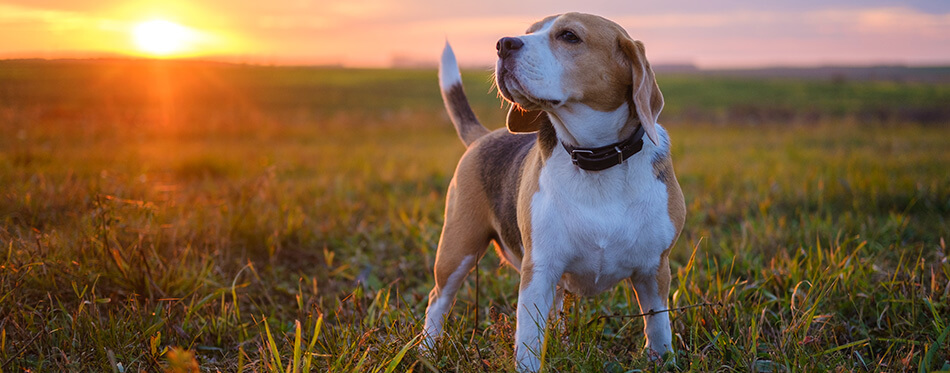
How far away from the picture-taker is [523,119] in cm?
306

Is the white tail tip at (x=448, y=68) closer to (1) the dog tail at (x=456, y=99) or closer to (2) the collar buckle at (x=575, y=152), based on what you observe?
(1) the dog tail at (x=456, y=99)

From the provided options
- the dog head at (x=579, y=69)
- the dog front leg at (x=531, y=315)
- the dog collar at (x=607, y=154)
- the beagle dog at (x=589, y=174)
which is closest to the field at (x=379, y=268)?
the dog front leg at (x=531, y=315)

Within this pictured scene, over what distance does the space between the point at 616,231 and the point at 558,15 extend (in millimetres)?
997

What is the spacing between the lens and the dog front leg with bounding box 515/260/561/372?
2689 mm

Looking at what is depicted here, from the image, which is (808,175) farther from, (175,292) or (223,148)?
(223,148)

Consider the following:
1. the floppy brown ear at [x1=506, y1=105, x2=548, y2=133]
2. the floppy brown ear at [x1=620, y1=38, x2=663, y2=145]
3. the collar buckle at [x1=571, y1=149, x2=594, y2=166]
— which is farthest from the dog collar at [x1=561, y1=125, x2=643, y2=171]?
the floppy brown ear at [x1=506, y1=105, x2=548, y2=133]

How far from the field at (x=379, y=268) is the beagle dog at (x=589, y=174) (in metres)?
0.27

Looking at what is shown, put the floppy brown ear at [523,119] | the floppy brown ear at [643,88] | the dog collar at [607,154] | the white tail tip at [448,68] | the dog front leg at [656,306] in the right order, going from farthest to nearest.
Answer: the white tail tip at [448,68]
the floppy brown ear at [523,119]
the dog front leg at [656,306]
the dog collar at [607,154]
the floppy brown ear at [643,88]

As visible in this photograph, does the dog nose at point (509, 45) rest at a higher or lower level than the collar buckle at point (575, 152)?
higher

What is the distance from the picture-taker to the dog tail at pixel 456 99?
13.0ft

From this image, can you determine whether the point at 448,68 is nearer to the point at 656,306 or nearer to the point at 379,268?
the point at 379,268

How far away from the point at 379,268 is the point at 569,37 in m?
2.76

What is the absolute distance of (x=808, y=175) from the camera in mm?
7441

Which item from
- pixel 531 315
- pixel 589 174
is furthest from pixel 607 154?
pixel 531 315
